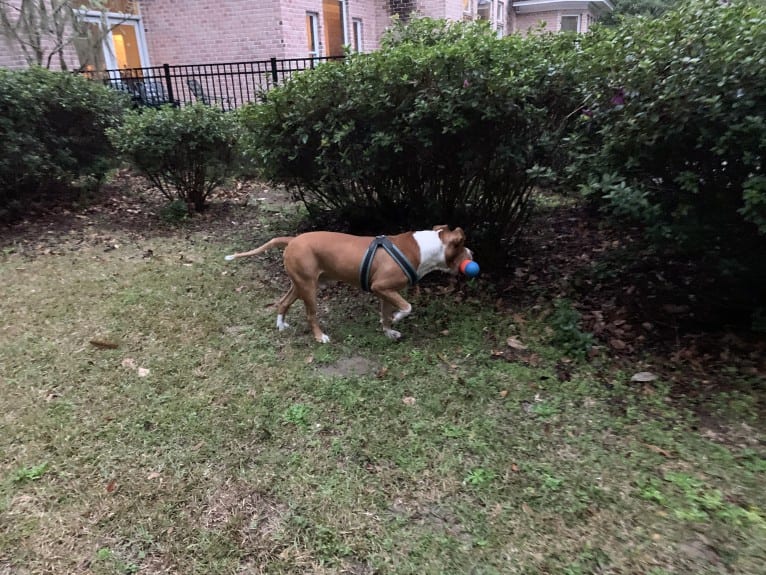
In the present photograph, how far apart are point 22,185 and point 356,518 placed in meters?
7.47

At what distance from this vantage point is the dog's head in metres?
3.83

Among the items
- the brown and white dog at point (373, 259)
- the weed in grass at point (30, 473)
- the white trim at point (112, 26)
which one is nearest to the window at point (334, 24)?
the white trim at point (112, 26)

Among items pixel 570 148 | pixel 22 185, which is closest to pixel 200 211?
pixel 22 185

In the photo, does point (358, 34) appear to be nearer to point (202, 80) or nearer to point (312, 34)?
point (312, 34)

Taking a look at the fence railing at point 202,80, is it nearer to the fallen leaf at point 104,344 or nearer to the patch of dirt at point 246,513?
the fallen leaf at point 104,344

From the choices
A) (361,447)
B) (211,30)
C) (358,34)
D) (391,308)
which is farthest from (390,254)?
(358,34)

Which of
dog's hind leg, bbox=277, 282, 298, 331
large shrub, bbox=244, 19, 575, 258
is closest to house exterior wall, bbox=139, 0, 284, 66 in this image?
large shrub, bbox=244, 19, 575, 258

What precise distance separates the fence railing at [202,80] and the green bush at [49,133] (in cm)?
379

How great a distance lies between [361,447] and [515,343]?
1.65 metres

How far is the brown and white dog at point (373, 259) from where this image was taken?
3.80m

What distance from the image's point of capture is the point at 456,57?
3.95m

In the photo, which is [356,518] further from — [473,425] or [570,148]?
[570,148]

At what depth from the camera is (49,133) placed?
7082 millimetres

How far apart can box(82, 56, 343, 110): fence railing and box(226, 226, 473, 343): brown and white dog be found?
28.1ft
